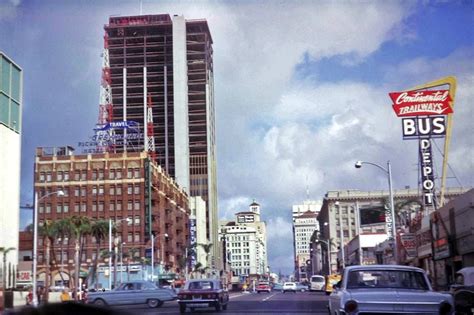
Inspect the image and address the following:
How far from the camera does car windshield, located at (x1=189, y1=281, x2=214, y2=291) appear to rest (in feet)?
110

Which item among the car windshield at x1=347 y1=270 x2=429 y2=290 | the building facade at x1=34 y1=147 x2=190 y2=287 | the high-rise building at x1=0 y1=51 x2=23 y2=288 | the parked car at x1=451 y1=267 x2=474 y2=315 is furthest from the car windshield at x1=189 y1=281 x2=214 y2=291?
the building facade at x1=34 y1=147 x2=190 y2=287

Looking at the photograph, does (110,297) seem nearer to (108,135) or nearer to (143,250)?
(143,250)

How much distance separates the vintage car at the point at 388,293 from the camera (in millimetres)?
11812

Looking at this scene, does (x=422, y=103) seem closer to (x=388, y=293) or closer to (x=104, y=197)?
(x=388, y=293)

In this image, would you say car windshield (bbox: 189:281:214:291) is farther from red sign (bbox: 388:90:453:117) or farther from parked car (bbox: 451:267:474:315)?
red sign (bbox: 388:90:453:117)

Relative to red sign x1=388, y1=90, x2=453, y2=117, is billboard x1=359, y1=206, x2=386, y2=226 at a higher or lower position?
lower

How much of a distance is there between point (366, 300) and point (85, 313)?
991cm

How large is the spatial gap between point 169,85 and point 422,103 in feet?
401

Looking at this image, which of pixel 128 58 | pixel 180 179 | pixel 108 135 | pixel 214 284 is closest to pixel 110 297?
pixel 214 284

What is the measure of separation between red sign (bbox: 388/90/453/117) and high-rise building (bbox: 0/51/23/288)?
34182mm

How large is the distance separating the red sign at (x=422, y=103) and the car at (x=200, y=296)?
Answer: 116ft

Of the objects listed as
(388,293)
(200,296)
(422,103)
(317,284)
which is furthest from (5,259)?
(388,293)

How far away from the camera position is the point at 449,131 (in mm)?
61750

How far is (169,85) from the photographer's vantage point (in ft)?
591
